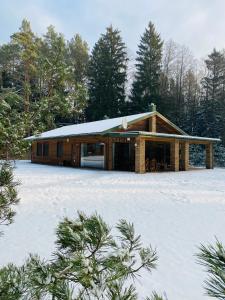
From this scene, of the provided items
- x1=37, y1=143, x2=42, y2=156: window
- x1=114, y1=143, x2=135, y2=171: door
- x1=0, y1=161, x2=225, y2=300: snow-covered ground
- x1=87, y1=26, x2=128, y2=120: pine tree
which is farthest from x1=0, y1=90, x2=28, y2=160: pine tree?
x1=87, y1=26, x2=128, y2=120: pine tree

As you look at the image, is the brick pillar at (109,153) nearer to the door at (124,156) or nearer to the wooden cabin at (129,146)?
the wooden cabin at (129,146)

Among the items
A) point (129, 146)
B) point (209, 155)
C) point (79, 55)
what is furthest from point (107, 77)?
point (209, 155)

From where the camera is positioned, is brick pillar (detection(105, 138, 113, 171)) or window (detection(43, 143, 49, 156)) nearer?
brick pillar (detection(105, 138, 113, 171))

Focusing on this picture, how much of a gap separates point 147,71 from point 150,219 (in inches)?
1094

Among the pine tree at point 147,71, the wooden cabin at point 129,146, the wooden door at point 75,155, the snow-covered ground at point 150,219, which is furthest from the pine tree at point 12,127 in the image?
the pine tree at point 147,71

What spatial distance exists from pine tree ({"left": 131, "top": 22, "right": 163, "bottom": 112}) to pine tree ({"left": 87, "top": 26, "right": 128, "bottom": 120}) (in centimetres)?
192

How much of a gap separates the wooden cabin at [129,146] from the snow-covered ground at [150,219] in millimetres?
6313

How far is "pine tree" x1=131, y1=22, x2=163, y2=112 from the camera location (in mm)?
30416

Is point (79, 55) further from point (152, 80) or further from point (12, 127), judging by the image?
point (12, 127)

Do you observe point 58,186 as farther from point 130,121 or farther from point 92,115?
point 92,115

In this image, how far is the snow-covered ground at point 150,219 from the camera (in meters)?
3.37

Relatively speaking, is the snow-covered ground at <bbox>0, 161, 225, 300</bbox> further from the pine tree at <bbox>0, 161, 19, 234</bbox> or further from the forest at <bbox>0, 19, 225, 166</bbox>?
the forest at <bbox>0, 19, 225, 166</bbox>

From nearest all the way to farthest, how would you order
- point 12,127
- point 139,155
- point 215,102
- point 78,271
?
point 78,271 < point 12,127 < point 139,155 < point 215,102

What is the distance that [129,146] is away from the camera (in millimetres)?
17609
